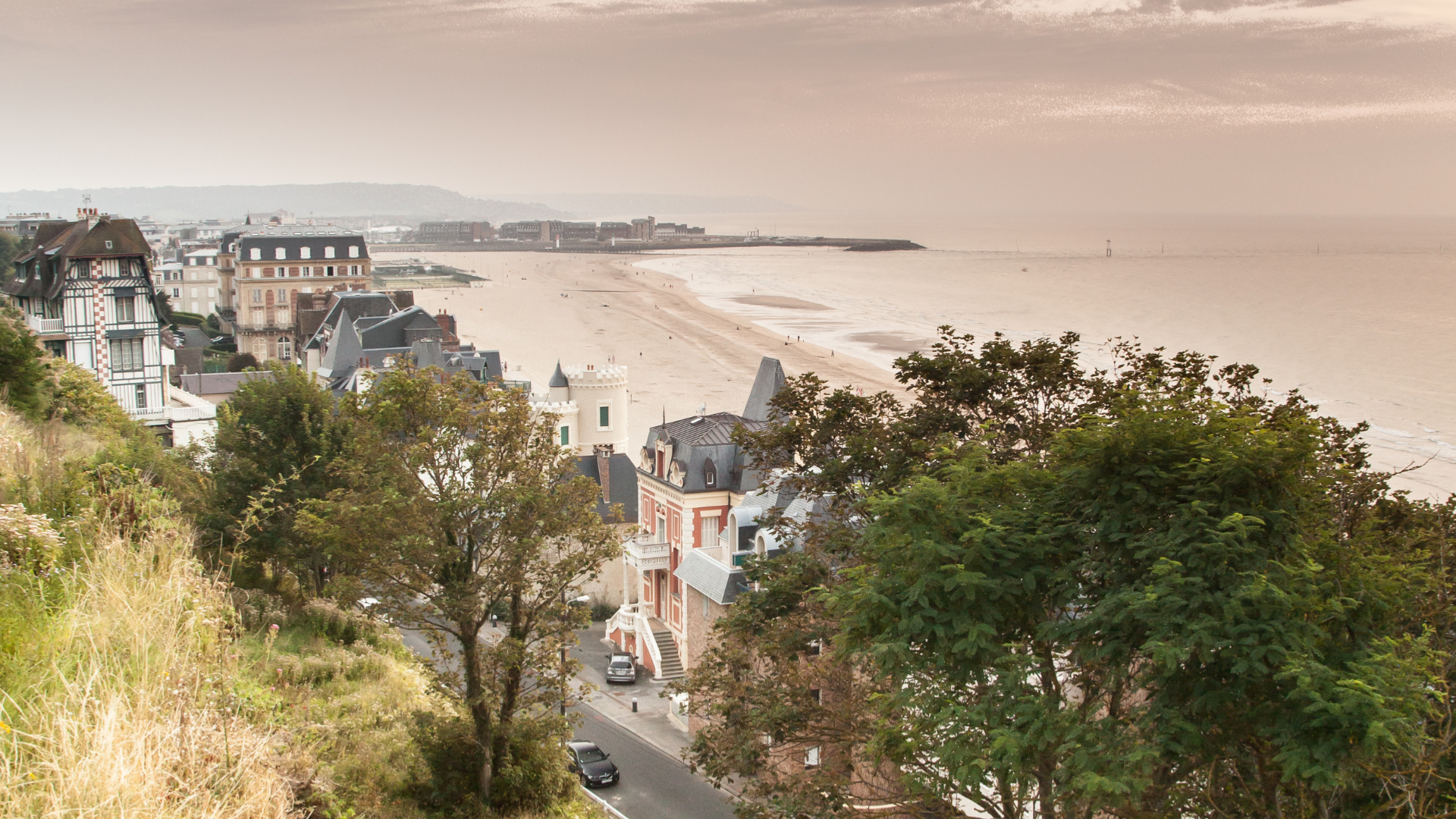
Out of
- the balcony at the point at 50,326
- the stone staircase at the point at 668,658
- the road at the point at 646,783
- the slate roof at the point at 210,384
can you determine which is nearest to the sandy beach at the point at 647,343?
the slate roof at the point at 210,384

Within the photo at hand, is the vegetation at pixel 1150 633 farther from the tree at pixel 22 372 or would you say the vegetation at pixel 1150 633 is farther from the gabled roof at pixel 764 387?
the tree at pixel 22 372

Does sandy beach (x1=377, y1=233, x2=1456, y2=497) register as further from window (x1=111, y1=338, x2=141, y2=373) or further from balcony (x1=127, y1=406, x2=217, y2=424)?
window (x1=111, y1=338, x2=141, y2=373)

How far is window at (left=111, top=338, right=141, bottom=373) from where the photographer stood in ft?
157

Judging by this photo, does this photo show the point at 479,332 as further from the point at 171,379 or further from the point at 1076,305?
the point at 1076,305

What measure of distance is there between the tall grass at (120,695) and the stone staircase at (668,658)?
25.7 metres

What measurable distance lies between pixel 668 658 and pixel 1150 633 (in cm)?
2917

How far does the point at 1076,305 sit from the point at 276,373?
117363 millimetres

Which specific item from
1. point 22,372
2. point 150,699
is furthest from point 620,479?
point 150,699

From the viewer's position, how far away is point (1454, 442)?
5928cm

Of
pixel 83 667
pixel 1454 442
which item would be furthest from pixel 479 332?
pixel 83 667

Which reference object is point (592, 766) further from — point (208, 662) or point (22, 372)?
point (22, 372)

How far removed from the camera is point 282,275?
353 ft

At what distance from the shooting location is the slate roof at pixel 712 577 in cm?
3188

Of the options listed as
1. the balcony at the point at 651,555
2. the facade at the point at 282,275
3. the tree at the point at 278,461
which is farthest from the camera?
the facade at the point at 282,275
